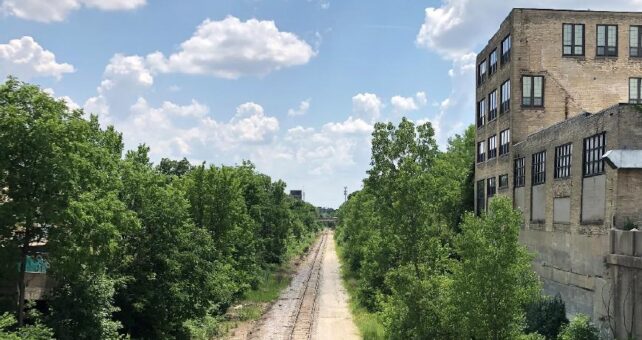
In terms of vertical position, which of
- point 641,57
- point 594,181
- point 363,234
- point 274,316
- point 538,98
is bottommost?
point 274,316

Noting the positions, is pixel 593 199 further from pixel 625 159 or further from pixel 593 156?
pixel 625 159

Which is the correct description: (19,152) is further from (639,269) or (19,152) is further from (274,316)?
(274,316)

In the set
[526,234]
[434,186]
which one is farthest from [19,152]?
[526,234]

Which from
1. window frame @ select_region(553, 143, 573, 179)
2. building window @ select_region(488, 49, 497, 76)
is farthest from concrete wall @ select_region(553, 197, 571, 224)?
building window @ select_region(488, 49, 497, 76)

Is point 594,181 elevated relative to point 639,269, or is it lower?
elevated

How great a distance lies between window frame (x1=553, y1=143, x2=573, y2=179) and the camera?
29.0m

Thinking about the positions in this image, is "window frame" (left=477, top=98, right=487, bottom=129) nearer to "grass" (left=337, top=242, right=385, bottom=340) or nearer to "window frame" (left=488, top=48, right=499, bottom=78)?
"window frame" (left=488, top=48, right=499, bottom=78)

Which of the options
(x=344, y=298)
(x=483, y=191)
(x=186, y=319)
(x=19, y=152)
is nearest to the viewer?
(x=19, y=152)

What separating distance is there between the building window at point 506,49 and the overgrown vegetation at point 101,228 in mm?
20172

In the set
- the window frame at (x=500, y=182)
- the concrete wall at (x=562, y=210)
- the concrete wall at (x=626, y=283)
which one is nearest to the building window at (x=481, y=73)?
the window frame at (x=500, y=182)

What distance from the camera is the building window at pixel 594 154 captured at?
25.6 m

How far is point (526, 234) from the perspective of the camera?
34656 mm

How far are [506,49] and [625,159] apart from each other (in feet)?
53.6

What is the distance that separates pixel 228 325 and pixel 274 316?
5192 mm
